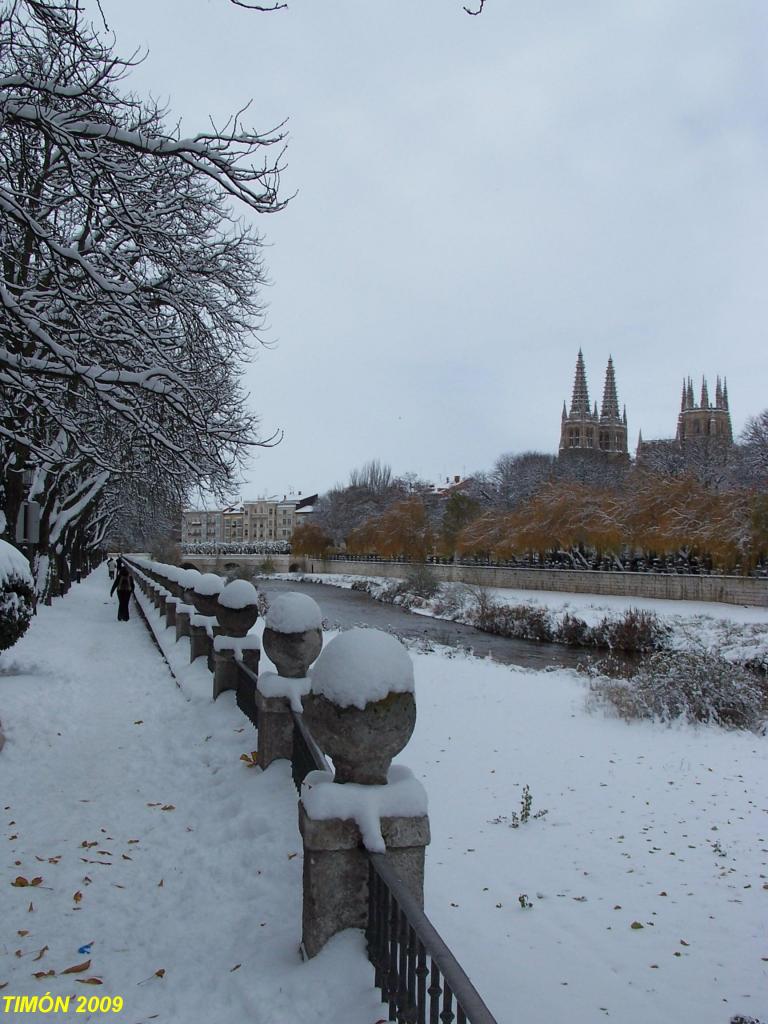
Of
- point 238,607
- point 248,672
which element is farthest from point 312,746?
point 238,607

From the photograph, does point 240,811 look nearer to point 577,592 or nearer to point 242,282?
point 242,282

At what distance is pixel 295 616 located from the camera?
19.7ft

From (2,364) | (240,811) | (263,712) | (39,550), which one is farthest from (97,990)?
(39,550)

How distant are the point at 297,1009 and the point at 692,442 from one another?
7565 centimetres

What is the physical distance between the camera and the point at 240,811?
5.66 m

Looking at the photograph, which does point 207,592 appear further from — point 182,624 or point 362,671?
point 362,671


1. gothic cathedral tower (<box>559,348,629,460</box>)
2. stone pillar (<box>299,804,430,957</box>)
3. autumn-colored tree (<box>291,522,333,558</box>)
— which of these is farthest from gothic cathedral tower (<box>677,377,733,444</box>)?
stone pillar (<box>299,804,430,957</box>)

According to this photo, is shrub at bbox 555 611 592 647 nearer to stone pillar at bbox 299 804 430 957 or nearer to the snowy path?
the snowy path

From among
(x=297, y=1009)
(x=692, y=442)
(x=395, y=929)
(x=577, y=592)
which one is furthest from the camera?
(x=692, y=442)

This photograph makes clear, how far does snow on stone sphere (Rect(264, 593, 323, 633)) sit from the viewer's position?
5949 mm

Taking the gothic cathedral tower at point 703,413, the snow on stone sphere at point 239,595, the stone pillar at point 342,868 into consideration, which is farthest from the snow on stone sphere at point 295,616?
the gothic cathedral tower at point 703,413

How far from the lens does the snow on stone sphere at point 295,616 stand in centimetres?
595

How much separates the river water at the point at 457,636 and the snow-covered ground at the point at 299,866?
978 centimetres

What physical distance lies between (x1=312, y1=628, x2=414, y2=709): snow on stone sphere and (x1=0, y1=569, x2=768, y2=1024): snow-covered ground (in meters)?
1.24
